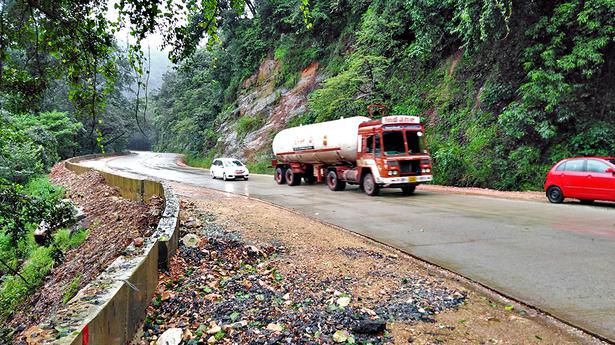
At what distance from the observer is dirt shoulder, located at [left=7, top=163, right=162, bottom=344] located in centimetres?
647

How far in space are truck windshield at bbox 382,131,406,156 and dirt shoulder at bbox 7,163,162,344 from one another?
8946 millimetres

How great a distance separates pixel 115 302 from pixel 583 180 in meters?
13.6

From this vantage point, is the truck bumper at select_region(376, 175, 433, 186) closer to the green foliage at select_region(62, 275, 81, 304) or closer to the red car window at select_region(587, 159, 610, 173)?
the red car window at select_region(587, 159, 610, 173)

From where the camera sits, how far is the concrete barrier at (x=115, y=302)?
254 centimetres

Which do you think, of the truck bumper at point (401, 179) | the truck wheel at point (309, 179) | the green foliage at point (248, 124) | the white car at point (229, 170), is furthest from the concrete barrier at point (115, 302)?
the green foliage at point (248, 124)

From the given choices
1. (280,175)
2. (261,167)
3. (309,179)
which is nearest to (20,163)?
(280,175)

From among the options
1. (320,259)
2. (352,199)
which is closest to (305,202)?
(352,199)

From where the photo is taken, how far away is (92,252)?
317 inches

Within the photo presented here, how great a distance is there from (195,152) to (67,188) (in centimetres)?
3248

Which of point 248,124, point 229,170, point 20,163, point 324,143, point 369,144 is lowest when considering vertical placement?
point 229,170

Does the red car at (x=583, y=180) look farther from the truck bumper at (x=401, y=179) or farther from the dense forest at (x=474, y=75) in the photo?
the truck bumper at (x=401, y=179)

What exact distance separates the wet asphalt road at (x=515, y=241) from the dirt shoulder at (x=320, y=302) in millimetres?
592

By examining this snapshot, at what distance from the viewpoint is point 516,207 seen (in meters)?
11.9

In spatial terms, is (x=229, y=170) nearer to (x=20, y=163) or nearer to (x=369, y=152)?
(x=20, y=163)
